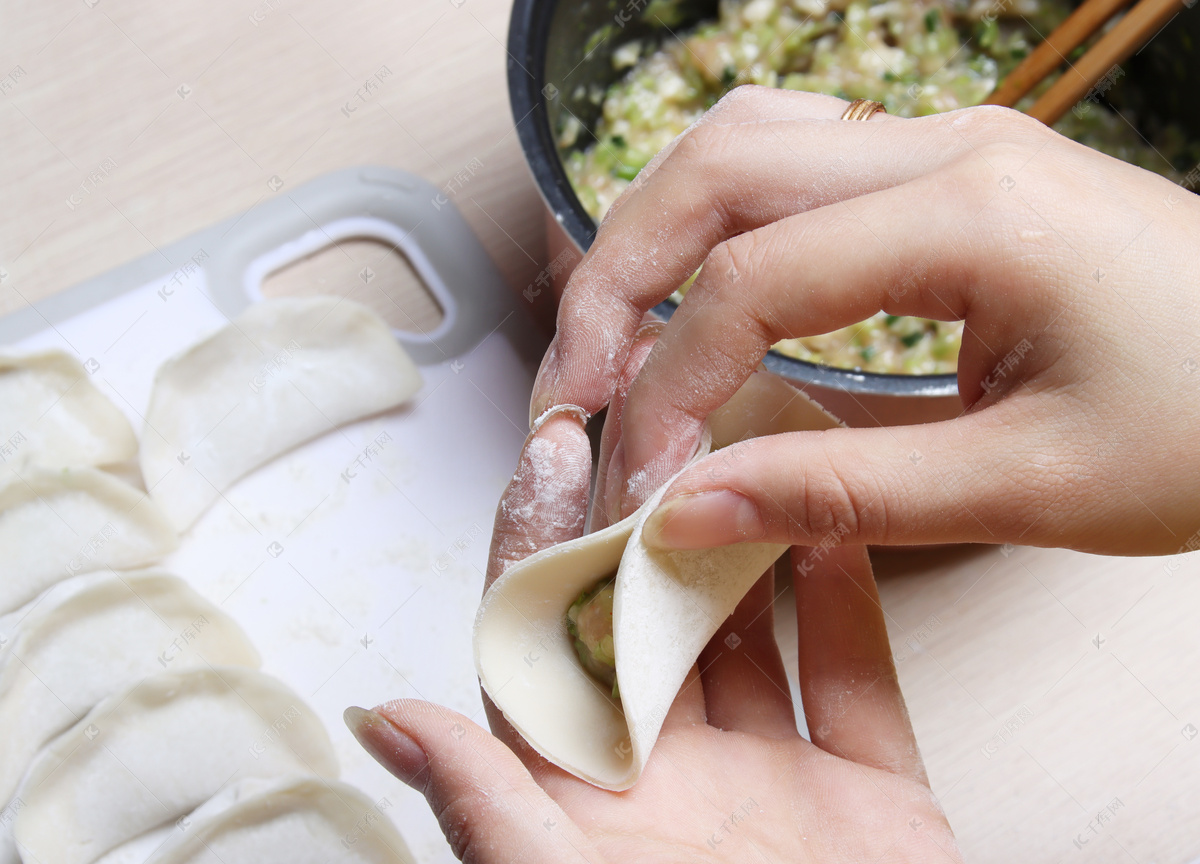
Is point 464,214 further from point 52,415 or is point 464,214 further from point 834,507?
point 834,507

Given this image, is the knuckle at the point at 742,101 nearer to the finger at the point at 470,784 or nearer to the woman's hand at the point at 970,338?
the woman's hand at the point at 970,338

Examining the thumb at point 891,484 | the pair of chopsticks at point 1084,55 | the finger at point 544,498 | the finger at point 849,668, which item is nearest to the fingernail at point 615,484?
the finger at point 544,498

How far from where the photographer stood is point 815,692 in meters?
0.96

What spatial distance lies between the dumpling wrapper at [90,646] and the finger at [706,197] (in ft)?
1.78

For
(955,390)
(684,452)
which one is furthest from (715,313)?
(955,390)

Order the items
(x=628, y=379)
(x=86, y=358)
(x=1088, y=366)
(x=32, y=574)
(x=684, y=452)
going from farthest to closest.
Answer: (x=86, y=358)
(x=32, y=574)
(x=628, y=379)
(x=684, y=452)
(x=1088, y=366)

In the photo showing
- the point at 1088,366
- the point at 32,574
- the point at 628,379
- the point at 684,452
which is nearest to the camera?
the point at 1088,366

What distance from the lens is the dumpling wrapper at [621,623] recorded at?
2.49 feet

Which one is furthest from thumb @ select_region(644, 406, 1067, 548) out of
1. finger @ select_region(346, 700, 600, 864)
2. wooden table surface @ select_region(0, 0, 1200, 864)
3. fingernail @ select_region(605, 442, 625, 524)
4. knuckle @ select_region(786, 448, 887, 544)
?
wooden table surface @ select_region(0, 0, 1200, 864)

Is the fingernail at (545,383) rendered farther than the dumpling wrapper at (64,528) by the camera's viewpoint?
No

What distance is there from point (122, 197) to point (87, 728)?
770 mm

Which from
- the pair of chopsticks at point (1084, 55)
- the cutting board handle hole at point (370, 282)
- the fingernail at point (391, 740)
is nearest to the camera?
the fingernail at point (391, 740)

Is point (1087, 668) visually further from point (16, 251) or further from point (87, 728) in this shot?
point (16, 251)

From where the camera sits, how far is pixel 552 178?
37.1 inches
